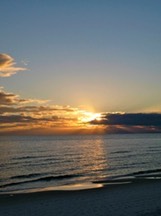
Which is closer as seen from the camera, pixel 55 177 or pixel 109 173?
pixel 55 177

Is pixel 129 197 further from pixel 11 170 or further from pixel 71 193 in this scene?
pixel 11 170

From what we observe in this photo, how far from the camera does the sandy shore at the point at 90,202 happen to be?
2252cm

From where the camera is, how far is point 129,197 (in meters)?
28.0

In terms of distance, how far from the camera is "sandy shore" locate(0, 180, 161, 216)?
22.5m

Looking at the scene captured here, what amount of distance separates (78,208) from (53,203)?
313 cm

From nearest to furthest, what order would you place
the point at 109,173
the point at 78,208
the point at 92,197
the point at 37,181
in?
the point at 78,208 → the point at 92,197 → the point at 37,181 → the point at 109,173

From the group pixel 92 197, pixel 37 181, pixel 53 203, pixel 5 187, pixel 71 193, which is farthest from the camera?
pixel 37 181

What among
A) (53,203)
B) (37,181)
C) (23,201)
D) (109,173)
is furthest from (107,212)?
(109,173)

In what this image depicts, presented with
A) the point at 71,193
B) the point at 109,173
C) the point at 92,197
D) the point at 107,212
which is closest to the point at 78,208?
the point at 107,212

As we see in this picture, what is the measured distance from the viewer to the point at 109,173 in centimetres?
4975

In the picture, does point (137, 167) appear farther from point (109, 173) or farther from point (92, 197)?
point (92, 197)

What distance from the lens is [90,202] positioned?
26.2 m

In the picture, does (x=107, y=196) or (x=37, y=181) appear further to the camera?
(x=37, y=181)

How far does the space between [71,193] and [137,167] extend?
26920 mm
